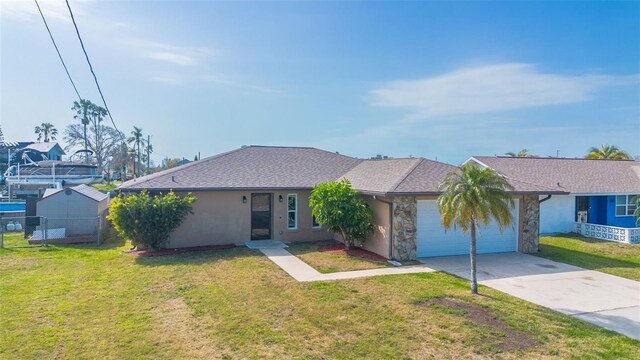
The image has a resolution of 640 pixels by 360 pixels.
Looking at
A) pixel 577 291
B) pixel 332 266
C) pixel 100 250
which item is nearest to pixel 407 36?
pixel 332 266

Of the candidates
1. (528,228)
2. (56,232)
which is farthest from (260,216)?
(528,228)

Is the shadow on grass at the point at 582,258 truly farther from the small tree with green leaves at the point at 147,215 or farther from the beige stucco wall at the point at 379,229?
the small tree with green leaves at the point at 147,215

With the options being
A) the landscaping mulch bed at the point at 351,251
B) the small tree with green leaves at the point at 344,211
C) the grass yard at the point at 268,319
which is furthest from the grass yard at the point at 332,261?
the grass yard at the point at 268,319

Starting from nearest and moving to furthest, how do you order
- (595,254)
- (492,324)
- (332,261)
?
(492,324) < (332,261) < (595,254)

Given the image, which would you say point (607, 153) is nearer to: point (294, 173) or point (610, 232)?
point (610, 232)

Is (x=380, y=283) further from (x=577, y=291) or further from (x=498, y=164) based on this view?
(x=498, y=164)

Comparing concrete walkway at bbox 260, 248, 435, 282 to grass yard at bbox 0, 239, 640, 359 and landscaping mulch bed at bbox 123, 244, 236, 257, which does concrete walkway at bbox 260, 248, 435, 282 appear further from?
landscaping mulch bed at bbox 123, 244, 236, 257
